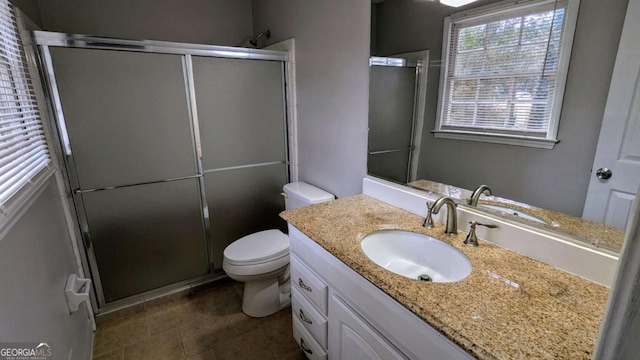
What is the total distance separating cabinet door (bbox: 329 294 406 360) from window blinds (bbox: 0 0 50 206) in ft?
3.74

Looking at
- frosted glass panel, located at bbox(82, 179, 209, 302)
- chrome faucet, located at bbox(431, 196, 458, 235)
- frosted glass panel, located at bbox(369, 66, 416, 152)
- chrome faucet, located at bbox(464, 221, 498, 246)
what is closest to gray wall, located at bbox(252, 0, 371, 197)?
frosted glass panel, located at bbox(369, 66, 416, 152)

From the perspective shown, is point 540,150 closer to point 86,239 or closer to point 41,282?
point 41,282

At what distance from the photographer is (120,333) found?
1808 millimetres

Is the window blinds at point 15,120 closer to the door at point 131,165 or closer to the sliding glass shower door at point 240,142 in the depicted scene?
the door at point 131,165

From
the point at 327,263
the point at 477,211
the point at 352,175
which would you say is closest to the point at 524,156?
the point at 477,211

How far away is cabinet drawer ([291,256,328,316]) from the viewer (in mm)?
1236

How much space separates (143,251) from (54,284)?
72 centimetres

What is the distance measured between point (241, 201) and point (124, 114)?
0.96 m

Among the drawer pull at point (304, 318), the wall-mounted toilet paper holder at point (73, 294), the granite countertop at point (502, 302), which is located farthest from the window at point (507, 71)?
the wall-mounted toilet paper holder at point (73, 294)

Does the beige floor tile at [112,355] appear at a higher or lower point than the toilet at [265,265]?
lower

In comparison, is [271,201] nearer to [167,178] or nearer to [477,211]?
[167,178]

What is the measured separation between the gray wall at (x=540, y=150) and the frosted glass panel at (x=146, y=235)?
1.62 m

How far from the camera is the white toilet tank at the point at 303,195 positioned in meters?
1.91

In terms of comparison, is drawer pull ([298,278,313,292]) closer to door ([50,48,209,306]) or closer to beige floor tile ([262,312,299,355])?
beige floor tile ([262,312,299,355])
